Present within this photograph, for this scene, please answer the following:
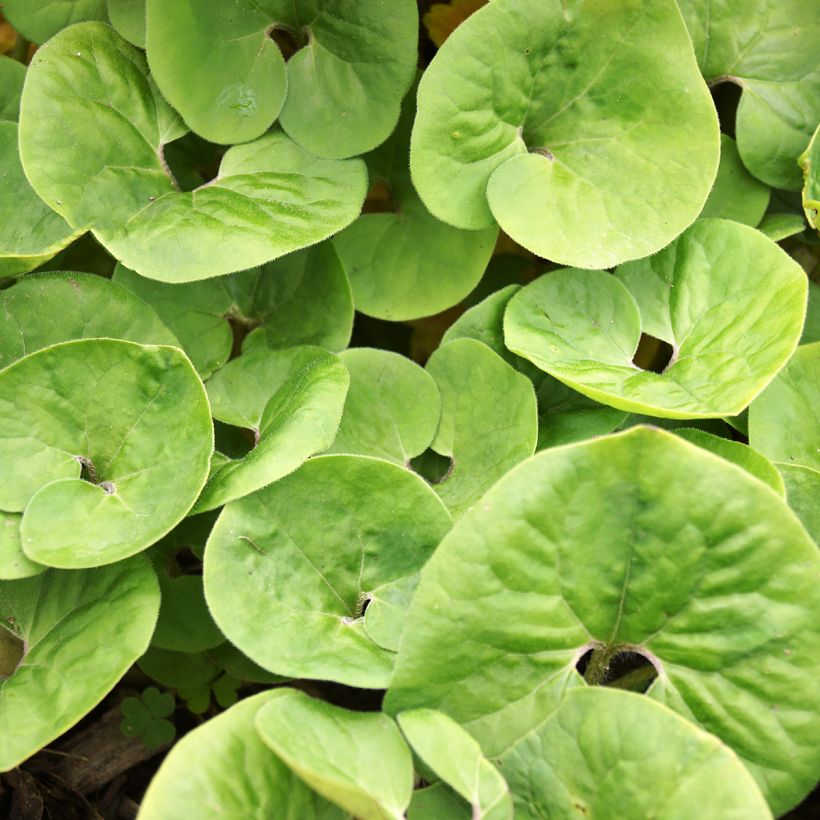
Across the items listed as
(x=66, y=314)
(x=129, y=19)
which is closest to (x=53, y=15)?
(x=129, y=19)

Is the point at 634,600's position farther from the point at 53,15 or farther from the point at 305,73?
the point at 53,15

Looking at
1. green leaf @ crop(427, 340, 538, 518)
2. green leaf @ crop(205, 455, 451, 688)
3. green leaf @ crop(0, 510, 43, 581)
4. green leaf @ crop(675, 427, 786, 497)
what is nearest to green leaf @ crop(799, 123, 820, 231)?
green leaf @ crop(675, 427, 786, 497)

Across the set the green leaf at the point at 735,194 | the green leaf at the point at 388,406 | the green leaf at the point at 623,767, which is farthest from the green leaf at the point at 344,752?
the green leaf at the point at 735,194

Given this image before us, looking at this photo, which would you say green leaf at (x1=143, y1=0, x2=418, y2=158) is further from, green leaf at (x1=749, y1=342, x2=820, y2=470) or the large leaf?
green leaf at (x1=749, y1=342, x2=820, y2=470)

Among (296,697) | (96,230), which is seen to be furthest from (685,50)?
(296,697)

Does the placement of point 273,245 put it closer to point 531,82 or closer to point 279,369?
point 279,369
